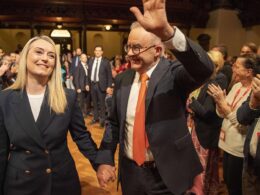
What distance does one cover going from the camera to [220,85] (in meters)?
2.60

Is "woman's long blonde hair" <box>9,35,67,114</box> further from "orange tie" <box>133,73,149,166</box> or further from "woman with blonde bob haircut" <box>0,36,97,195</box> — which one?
"orange tie" <box>133,73,149,166</box>

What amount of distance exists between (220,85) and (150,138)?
1394mm

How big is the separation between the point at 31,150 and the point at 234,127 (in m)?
1.64

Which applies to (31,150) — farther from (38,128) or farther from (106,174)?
(106,174)

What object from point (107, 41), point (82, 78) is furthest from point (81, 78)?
point (107, 41)

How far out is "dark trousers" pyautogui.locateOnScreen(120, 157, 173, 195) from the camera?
1.54 meters

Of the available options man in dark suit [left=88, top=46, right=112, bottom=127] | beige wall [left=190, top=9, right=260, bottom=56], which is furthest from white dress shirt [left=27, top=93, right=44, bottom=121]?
beige wall [left=190, top=9, right=260, bottom=56]

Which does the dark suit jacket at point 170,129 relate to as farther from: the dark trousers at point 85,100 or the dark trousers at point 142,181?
the dark trousers at point 85,100

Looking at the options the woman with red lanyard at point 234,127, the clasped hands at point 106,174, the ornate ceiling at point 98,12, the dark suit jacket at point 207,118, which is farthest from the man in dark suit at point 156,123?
the ornate ceiling at point 98,12

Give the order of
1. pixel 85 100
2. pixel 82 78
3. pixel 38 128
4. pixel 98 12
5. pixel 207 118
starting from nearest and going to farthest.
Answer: pixel 38 128 → pixel 207 118 → pixel 82 78 → pixel 85 100 → pixel 98 12

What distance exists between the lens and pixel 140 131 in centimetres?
151

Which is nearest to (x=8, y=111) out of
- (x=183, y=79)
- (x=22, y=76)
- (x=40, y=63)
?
(x=22, y=76)

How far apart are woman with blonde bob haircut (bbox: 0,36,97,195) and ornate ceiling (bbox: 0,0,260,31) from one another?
7619 millimetres

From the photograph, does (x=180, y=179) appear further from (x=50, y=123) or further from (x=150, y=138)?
(x=50, y=123)
